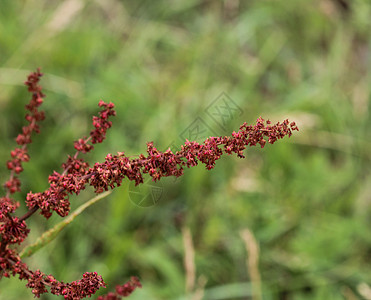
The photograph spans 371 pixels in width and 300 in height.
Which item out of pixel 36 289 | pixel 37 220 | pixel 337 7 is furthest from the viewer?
pixel 337 7

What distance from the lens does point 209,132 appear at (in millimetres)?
2762

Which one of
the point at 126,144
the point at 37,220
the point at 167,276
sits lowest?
the point at 167,276

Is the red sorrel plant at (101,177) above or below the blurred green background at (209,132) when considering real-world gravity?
below

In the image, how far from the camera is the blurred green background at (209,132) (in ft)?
9.88

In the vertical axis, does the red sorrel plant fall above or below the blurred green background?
below

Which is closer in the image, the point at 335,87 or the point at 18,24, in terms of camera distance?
the point at 18,24

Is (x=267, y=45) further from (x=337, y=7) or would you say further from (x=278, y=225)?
(x=278, y=225)

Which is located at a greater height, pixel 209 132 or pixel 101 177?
pixel 209 132

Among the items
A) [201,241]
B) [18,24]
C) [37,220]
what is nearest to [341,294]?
[201,241]

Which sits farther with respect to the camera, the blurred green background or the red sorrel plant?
the blurred green background

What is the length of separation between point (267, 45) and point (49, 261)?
259 centimetres

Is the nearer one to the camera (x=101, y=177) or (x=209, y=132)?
(x=101, y=177)

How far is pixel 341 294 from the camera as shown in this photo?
9.61 feet

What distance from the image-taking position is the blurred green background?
119 inches
